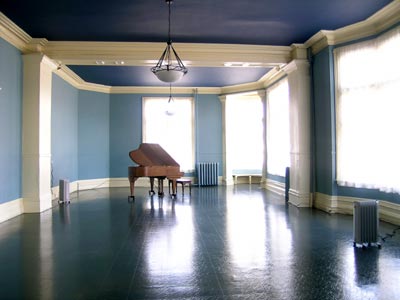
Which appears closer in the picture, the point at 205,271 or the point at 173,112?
the point at 205,271

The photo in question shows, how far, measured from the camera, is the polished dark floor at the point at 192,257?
2.71 metres

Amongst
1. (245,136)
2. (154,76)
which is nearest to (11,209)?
(154,76)

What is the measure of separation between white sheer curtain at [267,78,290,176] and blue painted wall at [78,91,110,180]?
5.66 m

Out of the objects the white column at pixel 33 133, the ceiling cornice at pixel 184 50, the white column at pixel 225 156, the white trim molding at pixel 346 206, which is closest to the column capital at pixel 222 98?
the white column at pixel 225 156

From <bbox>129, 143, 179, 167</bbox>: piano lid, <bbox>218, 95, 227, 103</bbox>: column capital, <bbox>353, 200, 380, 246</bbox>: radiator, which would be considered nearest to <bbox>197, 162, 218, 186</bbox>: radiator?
<bbox>218, 95, 227, 103</bbox>: column capital

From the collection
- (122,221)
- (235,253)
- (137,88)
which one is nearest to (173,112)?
Answer: (137,88)

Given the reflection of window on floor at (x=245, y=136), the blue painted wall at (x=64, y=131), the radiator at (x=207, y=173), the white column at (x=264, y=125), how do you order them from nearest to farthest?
the blue painted wall at (x=64, y=131) → the white column at (x=264, y=125) → the radiator at (x=207, y=173) → the reflection of window on floor at (x=245, y=136)

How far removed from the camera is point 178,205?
23.7 feet

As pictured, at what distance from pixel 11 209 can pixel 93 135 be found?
5.16 metres

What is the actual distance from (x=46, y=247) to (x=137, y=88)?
818 cm

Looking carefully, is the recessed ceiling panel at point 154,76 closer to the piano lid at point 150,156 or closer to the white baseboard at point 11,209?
the piano lid at point 150,156

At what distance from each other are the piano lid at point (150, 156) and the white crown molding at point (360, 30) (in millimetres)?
4332

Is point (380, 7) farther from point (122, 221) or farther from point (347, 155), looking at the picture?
point (122, 221)

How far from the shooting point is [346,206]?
611 centimetres
